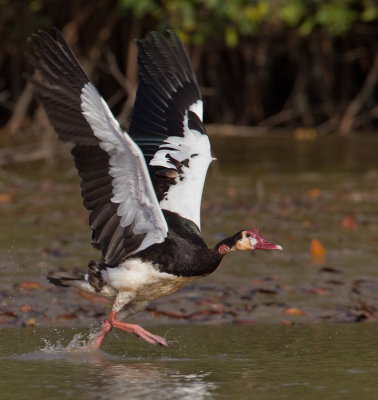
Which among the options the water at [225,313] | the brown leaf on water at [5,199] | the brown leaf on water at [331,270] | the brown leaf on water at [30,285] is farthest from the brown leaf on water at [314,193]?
the brown leaf on water at [30,285]

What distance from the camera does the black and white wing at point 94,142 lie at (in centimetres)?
536

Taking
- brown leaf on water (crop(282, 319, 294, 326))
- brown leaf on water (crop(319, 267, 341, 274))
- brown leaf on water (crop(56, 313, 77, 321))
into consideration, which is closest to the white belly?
brown leaf on water (crop(56, 313, 77, 321))

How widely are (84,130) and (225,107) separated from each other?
50.2 ft

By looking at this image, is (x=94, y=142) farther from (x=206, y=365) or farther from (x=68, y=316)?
(x=68, y=316)

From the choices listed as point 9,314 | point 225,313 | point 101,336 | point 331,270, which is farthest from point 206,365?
point 331,270

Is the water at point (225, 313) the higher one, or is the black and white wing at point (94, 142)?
the black and white wing at point (94, 142)

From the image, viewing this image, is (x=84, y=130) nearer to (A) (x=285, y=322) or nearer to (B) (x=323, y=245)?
(A) (x=285, y=322)

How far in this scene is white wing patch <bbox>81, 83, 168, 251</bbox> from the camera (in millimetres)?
5332

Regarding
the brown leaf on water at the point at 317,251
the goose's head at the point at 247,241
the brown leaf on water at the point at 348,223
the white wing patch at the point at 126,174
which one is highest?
the white wing patch at the point at 126,174

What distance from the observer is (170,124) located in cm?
683

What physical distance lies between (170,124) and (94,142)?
4.70 feet

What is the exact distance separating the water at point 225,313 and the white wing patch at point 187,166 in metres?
0.69

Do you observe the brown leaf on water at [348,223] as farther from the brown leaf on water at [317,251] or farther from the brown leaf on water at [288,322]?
the brown leaf on water at [288,322]

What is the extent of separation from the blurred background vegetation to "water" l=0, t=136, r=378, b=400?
5.55 meters
